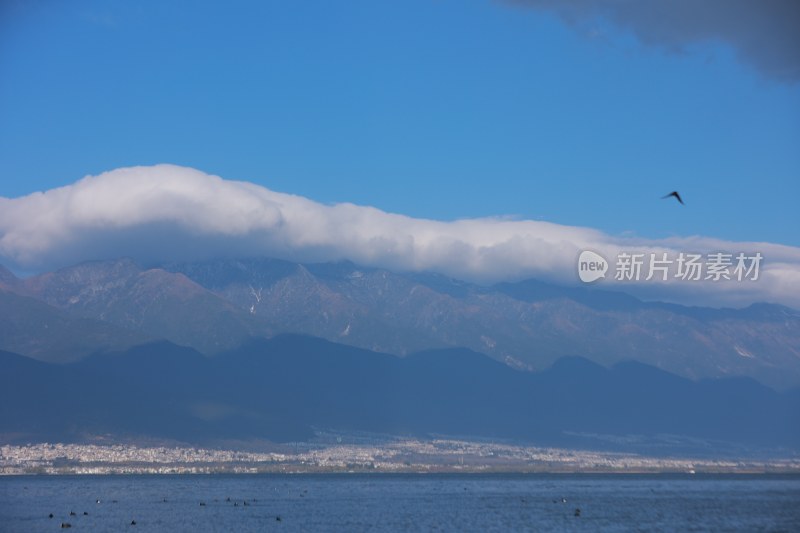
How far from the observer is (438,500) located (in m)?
167

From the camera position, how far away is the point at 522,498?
172625mm

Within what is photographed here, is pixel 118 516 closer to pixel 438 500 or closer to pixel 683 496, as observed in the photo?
pixel 438 500

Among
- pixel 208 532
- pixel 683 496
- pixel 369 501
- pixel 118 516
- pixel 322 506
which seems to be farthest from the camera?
pixel 683 496

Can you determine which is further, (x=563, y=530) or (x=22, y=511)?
(x=22, y=511)

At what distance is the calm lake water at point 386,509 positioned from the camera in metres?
123

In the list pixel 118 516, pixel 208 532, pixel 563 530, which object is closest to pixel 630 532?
pixel 563 530

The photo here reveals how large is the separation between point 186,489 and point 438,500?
2078 inches

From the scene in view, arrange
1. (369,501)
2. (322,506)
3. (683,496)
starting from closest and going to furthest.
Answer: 1. (322,506)
2. (369,501)
3. (683,496)

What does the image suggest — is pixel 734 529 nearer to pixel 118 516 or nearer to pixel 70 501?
pixel 118 516

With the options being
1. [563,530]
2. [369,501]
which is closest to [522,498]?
[369,501]

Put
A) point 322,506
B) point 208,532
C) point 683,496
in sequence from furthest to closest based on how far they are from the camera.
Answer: point 683,496
point 322,506
point 208,532

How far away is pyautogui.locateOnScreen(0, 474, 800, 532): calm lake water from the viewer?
123 meters

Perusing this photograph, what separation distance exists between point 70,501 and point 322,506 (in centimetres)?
3895

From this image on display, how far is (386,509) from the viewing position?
482ft
